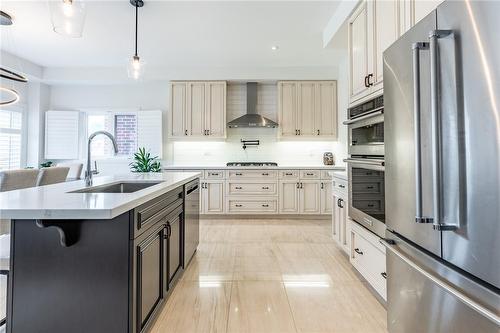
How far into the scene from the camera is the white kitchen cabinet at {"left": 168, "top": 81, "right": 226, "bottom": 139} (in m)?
4.93

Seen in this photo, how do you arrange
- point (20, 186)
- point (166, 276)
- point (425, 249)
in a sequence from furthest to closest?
point (20, 186)
point (166, 276)
point (425, 249)

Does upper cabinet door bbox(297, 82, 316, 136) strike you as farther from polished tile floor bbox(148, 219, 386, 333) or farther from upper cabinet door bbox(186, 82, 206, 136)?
polished tile floor bbox(148, 219, 386, 333)

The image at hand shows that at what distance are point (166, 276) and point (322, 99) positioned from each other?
4221 mm

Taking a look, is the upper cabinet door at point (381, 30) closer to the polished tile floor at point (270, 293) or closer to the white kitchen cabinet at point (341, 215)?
the white kitchen cabinet at point (341, 215)

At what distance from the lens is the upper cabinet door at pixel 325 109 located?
193 inches

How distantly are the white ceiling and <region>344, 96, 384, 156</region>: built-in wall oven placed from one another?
1626 millimetres

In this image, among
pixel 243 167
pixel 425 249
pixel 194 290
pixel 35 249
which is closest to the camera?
pixel 425 249

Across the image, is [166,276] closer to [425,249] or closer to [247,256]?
[247,256]

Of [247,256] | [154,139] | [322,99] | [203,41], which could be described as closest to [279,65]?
[322,99]

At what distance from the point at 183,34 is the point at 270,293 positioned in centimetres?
357

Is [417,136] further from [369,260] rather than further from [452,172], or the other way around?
[369,260]

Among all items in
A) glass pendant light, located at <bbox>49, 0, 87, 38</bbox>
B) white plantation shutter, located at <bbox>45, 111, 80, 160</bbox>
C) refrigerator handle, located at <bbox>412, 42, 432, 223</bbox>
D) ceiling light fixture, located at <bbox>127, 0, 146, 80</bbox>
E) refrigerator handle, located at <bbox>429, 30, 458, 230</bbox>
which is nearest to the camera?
refrigerator handle, located at <bbox>429, 30, 458, 230</bbox>

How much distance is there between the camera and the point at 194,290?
2131 mm

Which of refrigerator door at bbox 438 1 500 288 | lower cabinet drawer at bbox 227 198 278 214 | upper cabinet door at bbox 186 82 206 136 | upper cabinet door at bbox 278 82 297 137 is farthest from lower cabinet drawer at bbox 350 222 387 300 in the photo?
→ upper cabinet door at bbox 186 82 206 136
